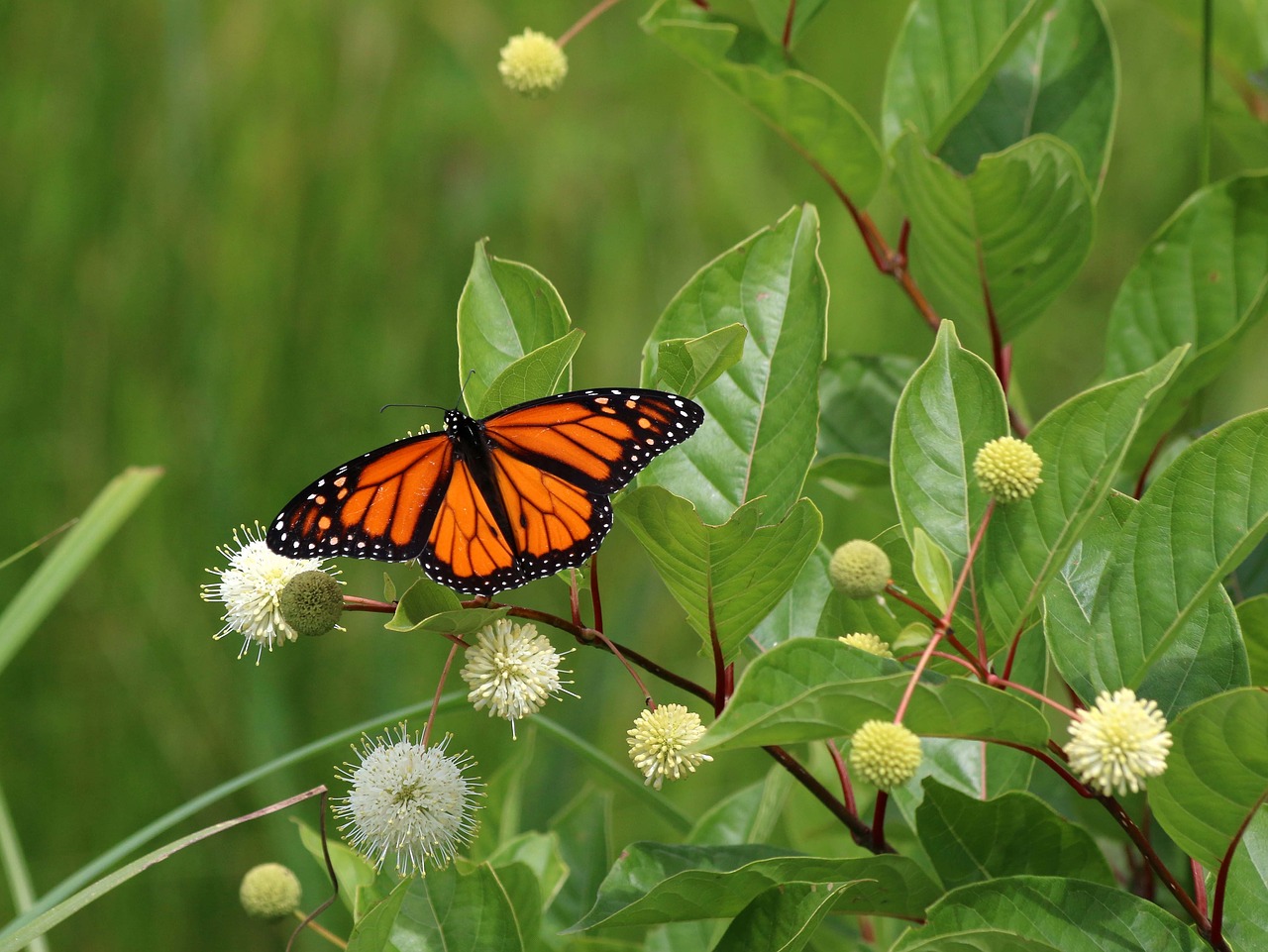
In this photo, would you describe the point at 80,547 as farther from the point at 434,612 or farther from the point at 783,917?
the point at 783,917

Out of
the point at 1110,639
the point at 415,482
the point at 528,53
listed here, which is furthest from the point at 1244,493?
the point at 528,53

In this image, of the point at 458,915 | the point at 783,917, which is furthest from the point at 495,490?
→ the point at 783,917

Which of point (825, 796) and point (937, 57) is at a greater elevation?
point (937, 57)

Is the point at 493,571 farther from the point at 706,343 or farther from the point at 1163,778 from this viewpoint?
the point at 1163,778

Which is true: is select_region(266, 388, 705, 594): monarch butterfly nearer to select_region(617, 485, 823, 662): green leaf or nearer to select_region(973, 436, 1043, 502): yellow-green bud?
select_region(617, 485, 823, 662): green leaf

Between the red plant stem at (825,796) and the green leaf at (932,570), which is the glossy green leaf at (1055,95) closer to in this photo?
the green leaf at (932,570)

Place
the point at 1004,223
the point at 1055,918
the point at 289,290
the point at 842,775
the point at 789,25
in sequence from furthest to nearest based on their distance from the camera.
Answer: the point at 289,290
the point at 789,25
the point at 1004,223
the point at 842,775
the point at 1055,918
